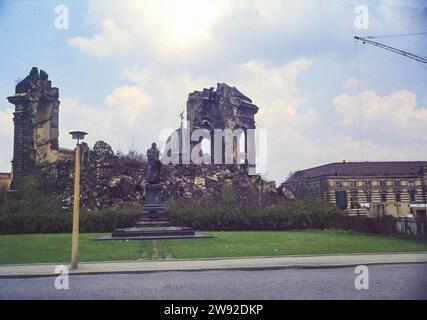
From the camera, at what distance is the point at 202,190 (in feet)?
147

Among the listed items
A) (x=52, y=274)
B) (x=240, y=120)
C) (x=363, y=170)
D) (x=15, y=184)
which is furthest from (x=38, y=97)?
(x=363, y=170)

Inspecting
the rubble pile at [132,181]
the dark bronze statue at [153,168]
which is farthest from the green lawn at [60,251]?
the rubble pile at [132,181]

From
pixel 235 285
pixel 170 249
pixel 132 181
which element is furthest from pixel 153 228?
pixel 132 181

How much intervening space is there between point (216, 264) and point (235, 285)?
338cm

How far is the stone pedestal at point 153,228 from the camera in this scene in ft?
74.0

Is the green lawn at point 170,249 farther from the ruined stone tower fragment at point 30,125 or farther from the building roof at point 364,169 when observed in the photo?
the building roof at point 364,169

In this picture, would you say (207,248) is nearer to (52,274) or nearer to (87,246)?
(87,246)

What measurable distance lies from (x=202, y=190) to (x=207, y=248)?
27079 mm

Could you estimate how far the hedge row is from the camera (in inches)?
1216

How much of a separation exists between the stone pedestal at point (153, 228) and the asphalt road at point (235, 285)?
36.5 ft

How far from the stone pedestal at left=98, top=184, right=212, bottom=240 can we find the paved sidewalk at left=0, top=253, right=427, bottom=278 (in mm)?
8894

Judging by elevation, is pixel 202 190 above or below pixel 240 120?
below
